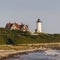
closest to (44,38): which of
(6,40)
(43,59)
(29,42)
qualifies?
(29,42)

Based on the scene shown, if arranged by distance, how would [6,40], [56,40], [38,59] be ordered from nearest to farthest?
1. [38,59]
2. [6,40]
3. [56,40]

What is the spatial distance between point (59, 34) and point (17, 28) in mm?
20643

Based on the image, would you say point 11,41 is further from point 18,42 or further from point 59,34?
point 59,34

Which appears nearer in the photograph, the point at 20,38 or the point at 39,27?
the point at 20,38

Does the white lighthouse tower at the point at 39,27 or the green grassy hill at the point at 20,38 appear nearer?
the green grassy hill at the point at 20,38

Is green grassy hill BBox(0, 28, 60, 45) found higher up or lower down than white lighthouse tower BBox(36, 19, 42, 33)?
lower down

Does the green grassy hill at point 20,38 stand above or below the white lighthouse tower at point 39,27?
below

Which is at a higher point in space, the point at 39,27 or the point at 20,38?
the point at 39,27

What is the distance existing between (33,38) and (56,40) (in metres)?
12.4

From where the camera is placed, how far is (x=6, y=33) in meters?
113

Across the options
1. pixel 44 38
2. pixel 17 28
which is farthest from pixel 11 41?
pixel 17 28

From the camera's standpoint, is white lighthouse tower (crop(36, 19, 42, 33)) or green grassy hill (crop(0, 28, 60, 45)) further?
white lighthouse tower (crop(36, 19, 42, 33))

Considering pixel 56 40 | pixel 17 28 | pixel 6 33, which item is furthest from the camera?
pixel 17 28

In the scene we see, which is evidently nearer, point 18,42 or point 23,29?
point 18,42
